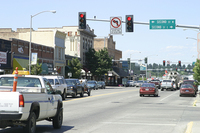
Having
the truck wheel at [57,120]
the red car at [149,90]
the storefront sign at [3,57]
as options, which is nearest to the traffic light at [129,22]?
the truck wheel at [57,120]

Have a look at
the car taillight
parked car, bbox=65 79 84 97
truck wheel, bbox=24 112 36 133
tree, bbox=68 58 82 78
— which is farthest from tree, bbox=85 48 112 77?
the car taillight

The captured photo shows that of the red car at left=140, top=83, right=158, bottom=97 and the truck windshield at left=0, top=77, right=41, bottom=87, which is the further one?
the red car at left=140, top=83, right=158, bottom=97

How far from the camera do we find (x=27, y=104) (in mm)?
9406

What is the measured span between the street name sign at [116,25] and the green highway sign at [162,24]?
2603 mm

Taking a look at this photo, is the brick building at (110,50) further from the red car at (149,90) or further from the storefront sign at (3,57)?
the red car at (149,90)

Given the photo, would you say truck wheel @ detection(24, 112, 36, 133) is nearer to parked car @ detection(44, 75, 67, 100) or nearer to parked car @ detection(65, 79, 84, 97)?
parked car @ detection(44, 75, 67, 100)

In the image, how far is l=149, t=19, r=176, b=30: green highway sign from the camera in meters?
27.1

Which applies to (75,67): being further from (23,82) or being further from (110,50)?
(23,82)

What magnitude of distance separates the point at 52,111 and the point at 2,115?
101 inches

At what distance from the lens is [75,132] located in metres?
11.5

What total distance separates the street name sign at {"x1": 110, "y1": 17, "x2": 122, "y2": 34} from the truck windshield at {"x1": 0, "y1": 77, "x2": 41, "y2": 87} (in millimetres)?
15193

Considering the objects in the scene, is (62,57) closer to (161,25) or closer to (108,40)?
(108,40)

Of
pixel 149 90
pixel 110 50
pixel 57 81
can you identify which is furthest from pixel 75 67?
pixel 57 81

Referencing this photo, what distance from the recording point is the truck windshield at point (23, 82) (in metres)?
11.2
